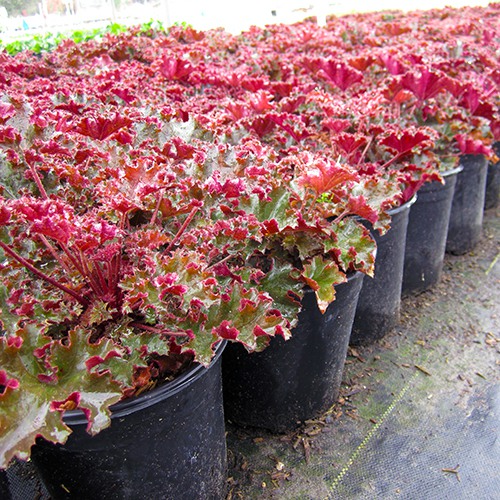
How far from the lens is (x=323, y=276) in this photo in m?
2.00

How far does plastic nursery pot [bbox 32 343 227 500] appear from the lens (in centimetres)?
154

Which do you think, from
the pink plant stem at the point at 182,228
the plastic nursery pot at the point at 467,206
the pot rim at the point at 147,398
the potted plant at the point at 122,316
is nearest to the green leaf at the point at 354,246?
the potted plant at the point at 122,316

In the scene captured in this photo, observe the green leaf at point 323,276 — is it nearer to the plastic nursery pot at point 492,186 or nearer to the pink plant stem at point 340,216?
the pink plant stem at point 340,216

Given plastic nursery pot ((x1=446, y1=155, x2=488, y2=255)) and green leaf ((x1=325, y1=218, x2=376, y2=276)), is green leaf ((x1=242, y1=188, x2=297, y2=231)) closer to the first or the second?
green leaf ((x1=325, y1=218, x2=376, y2=276))

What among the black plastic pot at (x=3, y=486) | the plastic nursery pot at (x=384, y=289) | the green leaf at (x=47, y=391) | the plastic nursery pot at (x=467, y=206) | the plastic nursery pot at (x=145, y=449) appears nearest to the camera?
the green leaf at (x=47, y=391)

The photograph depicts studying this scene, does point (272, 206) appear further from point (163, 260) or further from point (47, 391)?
point (47, 391)

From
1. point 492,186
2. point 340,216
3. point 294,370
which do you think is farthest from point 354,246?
point 492,186

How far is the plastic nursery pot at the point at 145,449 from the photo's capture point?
60.5 inches

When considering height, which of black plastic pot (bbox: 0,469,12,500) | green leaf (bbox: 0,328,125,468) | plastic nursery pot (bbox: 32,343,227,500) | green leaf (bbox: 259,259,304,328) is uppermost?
green leaf (bbox: 0,328,125,468)

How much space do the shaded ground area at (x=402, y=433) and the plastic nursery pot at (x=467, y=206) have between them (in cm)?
96

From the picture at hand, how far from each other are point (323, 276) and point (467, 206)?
258cm

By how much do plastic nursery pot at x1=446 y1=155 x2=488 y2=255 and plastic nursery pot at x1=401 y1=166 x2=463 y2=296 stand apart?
49cm

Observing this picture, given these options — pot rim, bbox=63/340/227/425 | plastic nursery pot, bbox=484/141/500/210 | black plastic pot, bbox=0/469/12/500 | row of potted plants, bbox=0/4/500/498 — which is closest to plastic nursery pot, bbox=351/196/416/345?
row of potted plants, bbox=0/4/500/498

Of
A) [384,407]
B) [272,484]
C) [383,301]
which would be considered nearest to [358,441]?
[384,407]
